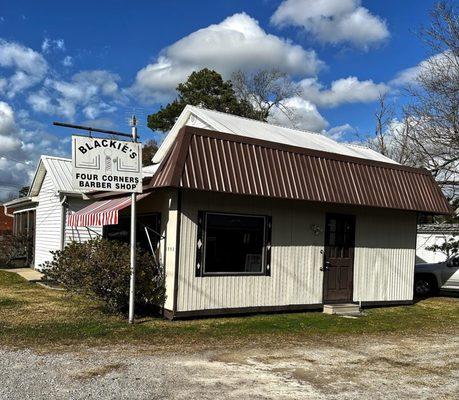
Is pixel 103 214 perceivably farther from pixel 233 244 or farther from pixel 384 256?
pixel 384 256

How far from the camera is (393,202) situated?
12.5 metres

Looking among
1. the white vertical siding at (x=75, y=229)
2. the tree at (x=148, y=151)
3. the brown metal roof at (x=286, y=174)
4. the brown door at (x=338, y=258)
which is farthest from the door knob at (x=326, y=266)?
the tree at (x=148, y=151)

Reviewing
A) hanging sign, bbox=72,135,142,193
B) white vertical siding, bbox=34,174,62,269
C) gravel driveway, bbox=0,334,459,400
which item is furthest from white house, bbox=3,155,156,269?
gravel driveway, bbox=0,334,459,400

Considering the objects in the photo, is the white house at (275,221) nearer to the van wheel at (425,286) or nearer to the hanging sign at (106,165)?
the hanging sign at (106,165)

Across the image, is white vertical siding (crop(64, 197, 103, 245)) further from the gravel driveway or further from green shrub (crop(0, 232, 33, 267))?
the gravel driveway

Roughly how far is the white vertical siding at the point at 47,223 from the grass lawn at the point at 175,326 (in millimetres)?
4649

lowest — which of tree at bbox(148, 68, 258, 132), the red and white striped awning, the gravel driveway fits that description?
the gravel driveway

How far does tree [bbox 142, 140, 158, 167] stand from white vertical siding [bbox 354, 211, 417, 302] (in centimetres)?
2249

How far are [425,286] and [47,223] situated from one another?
43.0ft

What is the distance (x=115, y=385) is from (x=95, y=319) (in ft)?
13.6

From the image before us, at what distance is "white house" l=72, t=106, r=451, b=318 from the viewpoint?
1005 centimetres

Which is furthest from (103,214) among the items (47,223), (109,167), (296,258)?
(47,223)

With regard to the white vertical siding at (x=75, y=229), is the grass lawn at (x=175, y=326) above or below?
below

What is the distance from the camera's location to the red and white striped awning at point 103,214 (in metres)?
10.5
